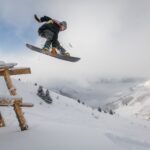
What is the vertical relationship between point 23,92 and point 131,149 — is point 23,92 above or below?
above

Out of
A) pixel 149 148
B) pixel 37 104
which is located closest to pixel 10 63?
pixel 149 148

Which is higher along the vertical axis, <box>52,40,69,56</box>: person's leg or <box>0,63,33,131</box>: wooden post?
<box>52,40,69,56</box>: person's leg

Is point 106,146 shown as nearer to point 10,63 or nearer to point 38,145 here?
point 38,145

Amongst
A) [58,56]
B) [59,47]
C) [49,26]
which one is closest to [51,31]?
[49,26]

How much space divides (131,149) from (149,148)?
208cm

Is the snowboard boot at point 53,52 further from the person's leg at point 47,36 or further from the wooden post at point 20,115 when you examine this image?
the wooden post at point 20,115

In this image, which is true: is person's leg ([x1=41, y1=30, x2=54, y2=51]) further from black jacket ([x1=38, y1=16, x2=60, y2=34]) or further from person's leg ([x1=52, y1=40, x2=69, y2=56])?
person's leg ([x1=52, y1=40, x2=69, y2=56])

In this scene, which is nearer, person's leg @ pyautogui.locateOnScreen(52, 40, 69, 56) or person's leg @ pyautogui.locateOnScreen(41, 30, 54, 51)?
person's leg @ pyautogui.locateOnScreen(41, 30, 54, 51)

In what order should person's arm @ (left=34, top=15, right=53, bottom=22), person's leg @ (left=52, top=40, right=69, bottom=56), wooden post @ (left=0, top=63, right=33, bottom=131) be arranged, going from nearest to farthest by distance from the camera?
wooden post @ (left=0, top=63, right=33, bottom=131)
person's arm @ (left=34, top=15, right=53, bottom=22)
person's leg @ (left=52, top=40, right=69, bottom=56)

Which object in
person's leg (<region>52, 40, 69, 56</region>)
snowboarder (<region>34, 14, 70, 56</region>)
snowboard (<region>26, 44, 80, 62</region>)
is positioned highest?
snowboarder (<region>34, 14, 70, 56</region>)

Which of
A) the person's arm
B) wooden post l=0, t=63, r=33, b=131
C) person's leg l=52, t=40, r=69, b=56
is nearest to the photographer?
wooden post l=0, t=63, r=33, b=131

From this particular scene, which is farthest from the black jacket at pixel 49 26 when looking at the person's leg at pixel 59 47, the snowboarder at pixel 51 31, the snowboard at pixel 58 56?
the snowboard at pixel 58 56

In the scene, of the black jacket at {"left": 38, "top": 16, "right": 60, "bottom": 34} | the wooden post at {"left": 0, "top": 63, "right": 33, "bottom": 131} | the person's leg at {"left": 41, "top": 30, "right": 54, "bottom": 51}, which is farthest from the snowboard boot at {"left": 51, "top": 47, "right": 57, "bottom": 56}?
the wooden post at {"left": 0, "top": 63, "right": 33, "bottom": 131}

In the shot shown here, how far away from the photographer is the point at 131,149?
12.2m
